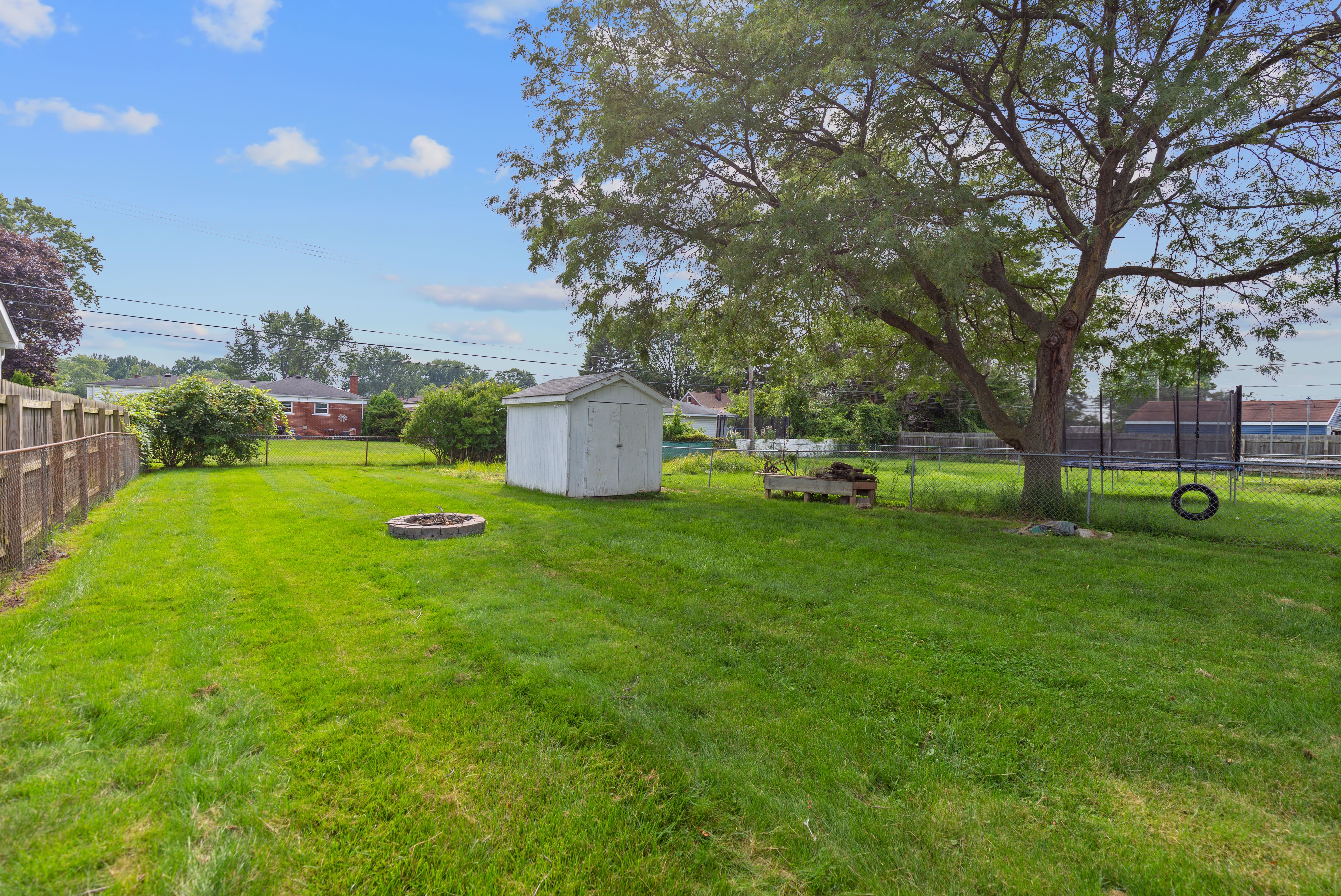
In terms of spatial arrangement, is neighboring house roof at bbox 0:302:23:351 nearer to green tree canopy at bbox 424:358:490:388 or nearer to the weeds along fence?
the weeds along fence

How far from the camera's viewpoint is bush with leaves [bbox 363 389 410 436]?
35.6 meters

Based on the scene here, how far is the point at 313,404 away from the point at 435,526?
40089 millimetres

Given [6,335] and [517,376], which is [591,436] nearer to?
[6,335]

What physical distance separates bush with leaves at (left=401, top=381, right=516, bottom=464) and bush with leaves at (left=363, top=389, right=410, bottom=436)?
1701 centimetres

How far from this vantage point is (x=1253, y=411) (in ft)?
78.8

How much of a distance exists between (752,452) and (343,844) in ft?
59.5

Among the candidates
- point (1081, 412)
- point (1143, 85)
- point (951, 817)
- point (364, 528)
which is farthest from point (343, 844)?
point (1081, 412)

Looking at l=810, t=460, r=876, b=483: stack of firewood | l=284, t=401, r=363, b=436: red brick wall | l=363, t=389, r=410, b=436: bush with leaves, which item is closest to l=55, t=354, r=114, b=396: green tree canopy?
l=284, t=401, r=363, b=436: red brick wall

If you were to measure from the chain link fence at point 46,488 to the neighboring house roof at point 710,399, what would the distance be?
134ft

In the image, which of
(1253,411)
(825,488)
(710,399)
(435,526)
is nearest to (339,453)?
(435,526)

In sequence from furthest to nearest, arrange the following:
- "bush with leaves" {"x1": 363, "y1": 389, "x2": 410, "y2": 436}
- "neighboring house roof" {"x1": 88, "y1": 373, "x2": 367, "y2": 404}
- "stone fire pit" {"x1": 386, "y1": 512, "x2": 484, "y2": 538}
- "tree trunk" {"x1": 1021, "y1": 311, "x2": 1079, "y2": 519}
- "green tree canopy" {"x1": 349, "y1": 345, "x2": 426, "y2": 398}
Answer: "green tree canopy" {"x1": 349, "y1": 345, "x2": 426, "y2": 398}, "neighboring house roof" {"x1": 88, "y1": 373, "x2": 367, "y2": 404}, "bush with leaves" {"x1": 363, "y1": 389, "x2": 410, "y2": 436}, "tree trunk" {"x1": 1021, "y1": 311, "x2": 1079, "y2": 519}, "stone fire pit" {"x1": 386, "y1": 512, "x2": 484, "y2": 538}

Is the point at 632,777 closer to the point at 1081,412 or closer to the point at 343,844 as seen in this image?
the point at 343,844

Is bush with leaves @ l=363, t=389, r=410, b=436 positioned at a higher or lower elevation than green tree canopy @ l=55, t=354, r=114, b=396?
lower

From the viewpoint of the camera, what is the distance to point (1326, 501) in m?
12.2
